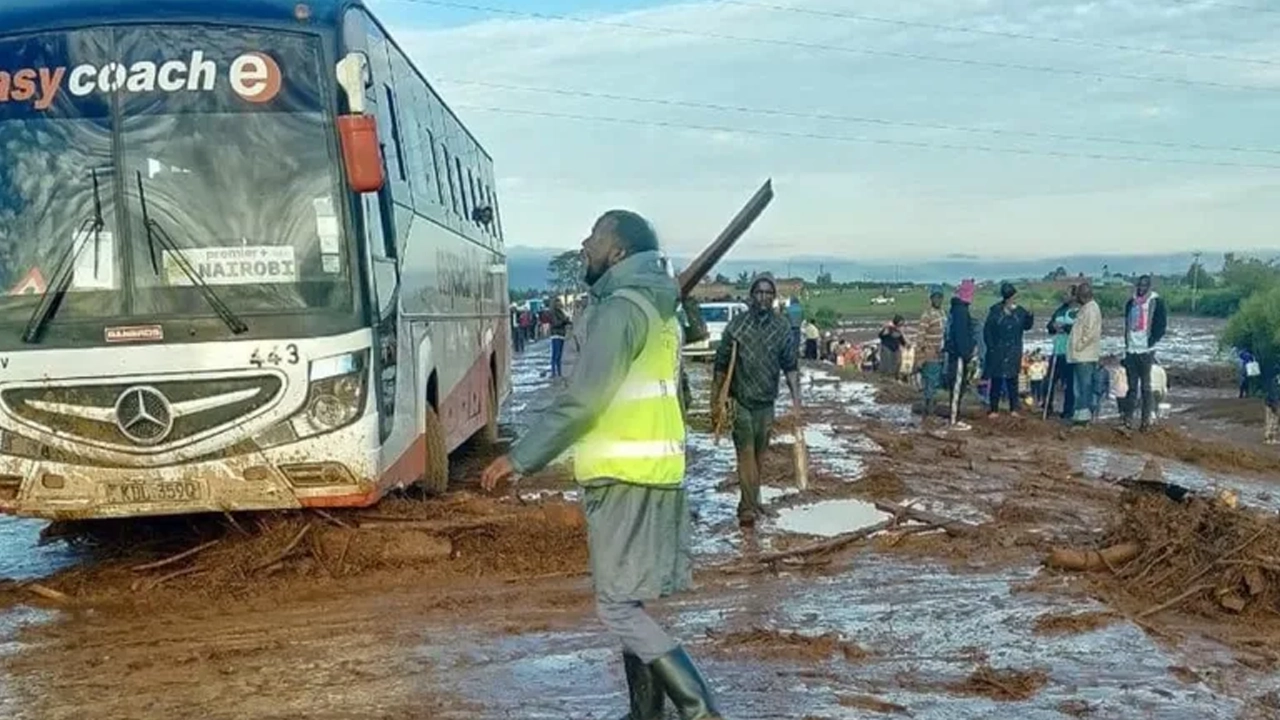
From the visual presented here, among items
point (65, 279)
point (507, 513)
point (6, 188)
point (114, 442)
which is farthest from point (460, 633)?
point (6, 188)

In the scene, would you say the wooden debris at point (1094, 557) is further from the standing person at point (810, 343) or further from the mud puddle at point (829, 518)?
the standing person at point (810, 343)

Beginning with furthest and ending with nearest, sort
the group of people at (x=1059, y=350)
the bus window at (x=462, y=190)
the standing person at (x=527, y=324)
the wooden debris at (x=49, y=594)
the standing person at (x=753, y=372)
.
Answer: the standing person at (x=527, y=324) < the group of people at (x=1059, y=350) < the bus window at (x=462, y=190) < the standing person at (x=753, y=372) < the wooden debris at (x=49, y=594)

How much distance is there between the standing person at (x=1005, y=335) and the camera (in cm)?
1772

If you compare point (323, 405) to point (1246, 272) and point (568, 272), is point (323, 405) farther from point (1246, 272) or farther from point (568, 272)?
point (1246, 272)

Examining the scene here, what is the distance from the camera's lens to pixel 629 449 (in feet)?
16.4

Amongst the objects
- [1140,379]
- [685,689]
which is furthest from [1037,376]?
[685,689]

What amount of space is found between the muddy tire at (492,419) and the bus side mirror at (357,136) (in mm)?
7735

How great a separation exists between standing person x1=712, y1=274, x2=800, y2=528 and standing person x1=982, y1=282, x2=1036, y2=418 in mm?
7995

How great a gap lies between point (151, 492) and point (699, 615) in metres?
3.41

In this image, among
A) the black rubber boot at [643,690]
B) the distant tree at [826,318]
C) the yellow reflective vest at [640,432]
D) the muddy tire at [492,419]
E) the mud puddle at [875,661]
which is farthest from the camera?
the distant tree at [826,318]

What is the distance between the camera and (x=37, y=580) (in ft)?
28.6

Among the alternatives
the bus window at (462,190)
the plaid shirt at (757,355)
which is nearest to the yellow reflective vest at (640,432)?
the plaid shirt at (757,355)

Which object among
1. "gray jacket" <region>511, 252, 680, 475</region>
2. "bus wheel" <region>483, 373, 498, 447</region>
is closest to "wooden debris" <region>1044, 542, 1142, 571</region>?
"gray jacket" <region>511, 252, 680, 475</region>

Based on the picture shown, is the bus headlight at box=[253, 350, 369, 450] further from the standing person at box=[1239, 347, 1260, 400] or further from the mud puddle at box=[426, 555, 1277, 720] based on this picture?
the standing person at box=[1239, 347, 1260, 400]
